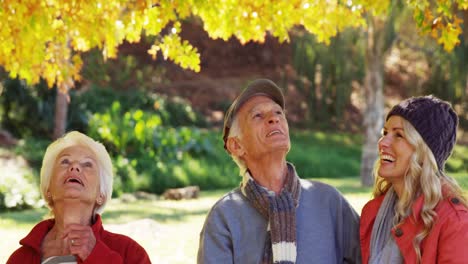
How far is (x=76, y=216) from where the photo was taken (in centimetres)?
333

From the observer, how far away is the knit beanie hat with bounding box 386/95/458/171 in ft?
10.7

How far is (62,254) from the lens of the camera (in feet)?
10.9

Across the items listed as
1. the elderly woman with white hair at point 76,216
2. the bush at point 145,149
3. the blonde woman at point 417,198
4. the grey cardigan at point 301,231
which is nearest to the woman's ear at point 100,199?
the elderly woman with white hair at point 76,216

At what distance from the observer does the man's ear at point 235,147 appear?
11.6 feet

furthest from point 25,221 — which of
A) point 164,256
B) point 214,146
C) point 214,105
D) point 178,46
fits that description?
point 214,105

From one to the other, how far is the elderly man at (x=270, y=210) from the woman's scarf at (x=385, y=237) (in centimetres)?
16

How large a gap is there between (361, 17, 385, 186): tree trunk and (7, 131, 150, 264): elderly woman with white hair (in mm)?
9869

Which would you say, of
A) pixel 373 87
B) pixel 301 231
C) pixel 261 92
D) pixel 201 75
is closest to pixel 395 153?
pixel 301 231

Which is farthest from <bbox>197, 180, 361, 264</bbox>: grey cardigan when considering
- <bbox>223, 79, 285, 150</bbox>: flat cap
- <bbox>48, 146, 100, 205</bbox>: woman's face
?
<bbox>48, 146, 100, 205</bbox>: woman's face

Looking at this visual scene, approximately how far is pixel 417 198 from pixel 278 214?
0.52 m

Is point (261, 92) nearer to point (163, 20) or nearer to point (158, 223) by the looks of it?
point (163, 20)

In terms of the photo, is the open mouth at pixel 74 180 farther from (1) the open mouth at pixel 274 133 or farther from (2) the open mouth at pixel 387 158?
(2) the open mouth at pixel 387 158

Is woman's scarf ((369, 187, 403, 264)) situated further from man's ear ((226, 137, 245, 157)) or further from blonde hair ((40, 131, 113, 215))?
blonde hair ((40, 131, 113, 215))

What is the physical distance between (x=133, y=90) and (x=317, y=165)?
5.37 meters
